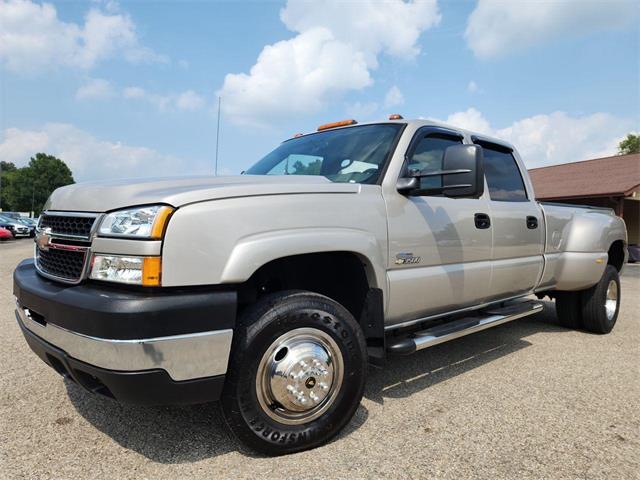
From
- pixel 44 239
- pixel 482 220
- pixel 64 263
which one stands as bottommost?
pixel 64 263

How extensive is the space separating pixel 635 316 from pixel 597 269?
2.38m

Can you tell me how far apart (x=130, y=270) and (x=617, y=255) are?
567 cm

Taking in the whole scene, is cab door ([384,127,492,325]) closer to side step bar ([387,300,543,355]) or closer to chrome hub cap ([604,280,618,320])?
side step bar ([387,300,543,355])

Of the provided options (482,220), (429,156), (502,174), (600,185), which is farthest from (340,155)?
(600,185)

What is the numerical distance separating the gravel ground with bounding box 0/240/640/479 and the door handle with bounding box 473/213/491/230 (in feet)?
3.88

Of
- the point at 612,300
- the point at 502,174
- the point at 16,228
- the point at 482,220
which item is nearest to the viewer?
the point at 482,220

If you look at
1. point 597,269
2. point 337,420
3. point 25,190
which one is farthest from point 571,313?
point 25,190

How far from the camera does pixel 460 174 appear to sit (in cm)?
267

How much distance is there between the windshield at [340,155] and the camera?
9.77 feet

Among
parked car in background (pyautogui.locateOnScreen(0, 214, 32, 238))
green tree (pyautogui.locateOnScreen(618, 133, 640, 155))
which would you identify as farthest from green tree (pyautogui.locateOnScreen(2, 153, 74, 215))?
green tree (pyautogui.locateOnScreen(618, 133, 640, 155))

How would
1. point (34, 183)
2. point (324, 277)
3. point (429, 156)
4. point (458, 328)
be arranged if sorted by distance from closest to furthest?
point (324, 277) < point (458, 328) < point (429, 156) < point (34, 183)

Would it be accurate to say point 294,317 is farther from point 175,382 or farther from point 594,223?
point 594,223

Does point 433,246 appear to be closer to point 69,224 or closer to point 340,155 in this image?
point 340,155

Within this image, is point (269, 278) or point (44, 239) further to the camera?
point (269, 278)
